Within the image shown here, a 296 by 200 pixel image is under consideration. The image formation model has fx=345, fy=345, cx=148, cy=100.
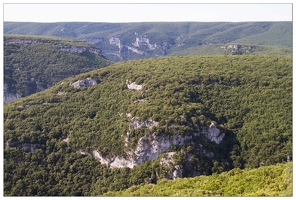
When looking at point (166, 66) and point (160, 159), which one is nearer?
point (160, 159)

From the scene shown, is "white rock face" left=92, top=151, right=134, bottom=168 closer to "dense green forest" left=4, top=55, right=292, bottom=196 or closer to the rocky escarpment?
the rocky escarpment

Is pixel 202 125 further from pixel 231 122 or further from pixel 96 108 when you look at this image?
pixel 96 108

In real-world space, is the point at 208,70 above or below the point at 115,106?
above

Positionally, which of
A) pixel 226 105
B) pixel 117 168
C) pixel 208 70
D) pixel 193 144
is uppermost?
pixel 208 70

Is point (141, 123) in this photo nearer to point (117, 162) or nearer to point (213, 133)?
point (117, 162)

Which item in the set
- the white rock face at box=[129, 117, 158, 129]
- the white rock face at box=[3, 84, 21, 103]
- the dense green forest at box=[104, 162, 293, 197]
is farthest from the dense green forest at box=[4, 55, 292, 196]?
the white rock face at box=[3, 84, 21, 103]

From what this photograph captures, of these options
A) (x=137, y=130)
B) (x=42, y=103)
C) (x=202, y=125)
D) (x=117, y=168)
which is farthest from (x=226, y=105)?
(x=42, y=103)
